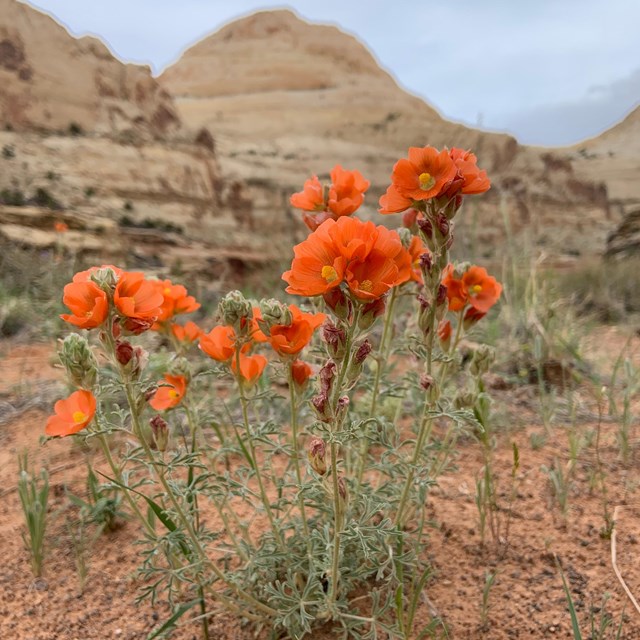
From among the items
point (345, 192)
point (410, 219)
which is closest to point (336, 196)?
point (345, 192)

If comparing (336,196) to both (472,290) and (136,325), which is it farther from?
(136,325)

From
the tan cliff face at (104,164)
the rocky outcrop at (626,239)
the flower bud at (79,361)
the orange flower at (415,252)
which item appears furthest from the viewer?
the rocky outcrop at (626,239)

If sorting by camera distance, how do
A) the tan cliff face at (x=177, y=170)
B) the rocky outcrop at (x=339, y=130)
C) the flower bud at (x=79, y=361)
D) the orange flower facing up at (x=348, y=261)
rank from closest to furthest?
the orange flower facing up at (x=348, y=261)
the flower bud at (x=79, y=361)
the tan cliff face at (x=177, y=170)
the rocky outcrop at (x=339, y=130)

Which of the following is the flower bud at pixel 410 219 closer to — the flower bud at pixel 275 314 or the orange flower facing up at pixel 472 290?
the orange flower facing up at pixel 472 290

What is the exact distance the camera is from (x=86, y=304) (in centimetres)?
122

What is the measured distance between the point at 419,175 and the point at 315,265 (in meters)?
0.36

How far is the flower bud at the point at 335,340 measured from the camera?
109 cm

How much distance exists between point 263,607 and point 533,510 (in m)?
1.09

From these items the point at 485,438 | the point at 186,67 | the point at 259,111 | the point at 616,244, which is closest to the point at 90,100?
the point at 616,244

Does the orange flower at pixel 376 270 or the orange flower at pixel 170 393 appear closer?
the orange flower at pixel 376 270

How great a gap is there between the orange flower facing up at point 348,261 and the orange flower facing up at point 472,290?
1.70 feet

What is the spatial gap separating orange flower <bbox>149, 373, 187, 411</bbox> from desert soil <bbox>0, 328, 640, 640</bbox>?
54 cm

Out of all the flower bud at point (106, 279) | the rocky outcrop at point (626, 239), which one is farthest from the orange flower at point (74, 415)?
the rocky outcrop at point (626, 239)

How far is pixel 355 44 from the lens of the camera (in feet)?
204
